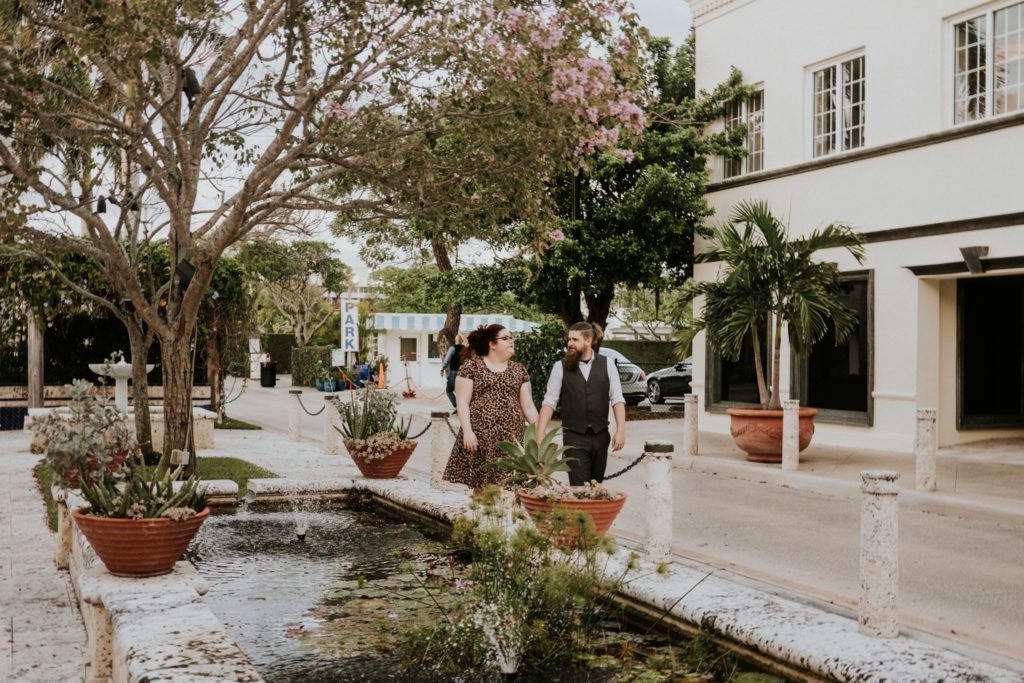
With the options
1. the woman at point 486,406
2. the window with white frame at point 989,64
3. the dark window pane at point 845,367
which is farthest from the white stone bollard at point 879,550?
the dark window pane at point 845,367

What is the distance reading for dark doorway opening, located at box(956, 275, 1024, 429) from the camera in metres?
14.6

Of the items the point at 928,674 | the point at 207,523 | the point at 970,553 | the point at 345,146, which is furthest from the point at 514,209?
the point at 928,674

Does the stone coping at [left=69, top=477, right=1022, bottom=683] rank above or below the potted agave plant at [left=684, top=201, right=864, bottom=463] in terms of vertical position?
below

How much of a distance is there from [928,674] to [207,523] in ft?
19.6

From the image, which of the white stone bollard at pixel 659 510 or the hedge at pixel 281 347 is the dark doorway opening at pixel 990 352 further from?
the hedge at pixel 281 347

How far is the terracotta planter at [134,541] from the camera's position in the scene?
513cm

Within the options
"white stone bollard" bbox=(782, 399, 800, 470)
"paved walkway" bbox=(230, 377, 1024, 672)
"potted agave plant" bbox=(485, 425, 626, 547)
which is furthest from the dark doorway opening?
"potted agave plant" bbox=(485, 425, 626, 547)

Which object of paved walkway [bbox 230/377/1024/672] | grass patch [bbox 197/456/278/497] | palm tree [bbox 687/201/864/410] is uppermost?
palm tree [bbox 687/201/864/410]

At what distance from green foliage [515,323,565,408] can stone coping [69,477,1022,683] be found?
16.2m

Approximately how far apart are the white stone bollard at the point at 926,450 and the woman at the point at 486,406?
514 cm

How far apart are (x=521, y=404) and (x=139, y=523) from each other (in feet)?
11.4

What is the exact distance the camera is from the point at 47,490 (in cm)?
1094

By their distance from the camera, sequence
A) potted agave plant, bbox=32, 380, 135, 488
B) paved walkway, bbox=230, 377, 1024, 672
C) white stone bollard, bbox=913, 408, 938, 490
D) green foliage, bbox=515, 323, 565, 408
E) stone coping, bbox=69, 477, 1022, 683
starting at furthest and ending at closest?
green foliage, bbox=515, 323, 565, 408, white stone bollard, bbox=913, 408, 938, 490, potted agave plant, bbox=32, 380, 135, 488, paved walkway, bbox=230, 377, 1024, 672, stone coping, bbox=69, 477, 1022, 683

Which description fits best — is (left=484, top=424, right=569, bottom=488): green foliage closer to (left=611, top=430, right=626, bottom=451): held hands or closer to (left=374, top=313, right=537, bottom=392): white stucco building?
(left=611, top=430, right=626, bottom=451): held hands
